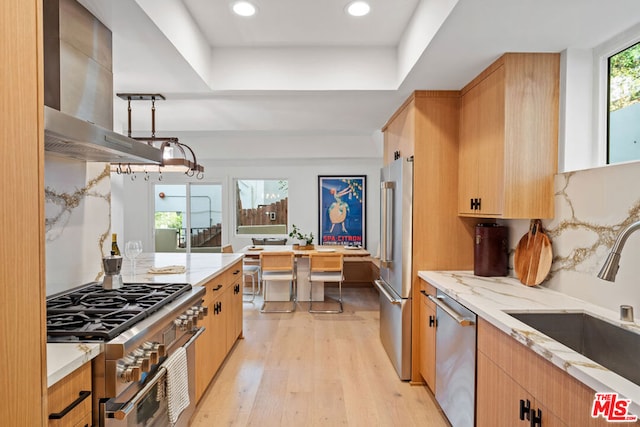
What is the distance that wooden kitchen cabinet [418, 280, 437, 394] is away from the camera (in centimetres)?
250

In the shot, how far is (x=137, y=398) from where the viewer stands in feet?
4.57

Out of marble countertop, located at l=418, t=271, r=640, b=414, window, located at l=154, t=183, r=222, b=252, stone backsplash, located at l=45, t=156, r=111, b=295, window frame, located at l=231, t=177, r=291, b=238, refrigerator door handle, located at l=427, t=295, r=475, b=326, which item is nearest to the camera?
marble countertop, located at l=418, t=271, r=640, b=414

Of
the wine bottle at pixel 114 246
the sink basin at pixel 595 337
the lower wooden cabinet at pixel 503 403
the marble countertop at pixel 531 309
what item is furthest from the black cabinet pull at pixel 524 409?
the wine bottle at pixel 114 246

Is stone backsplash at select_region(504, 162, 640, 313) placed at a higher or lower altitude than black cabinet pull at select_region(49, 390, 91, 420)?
higher

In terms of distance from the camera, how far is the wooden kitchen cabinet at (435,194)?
2.76 m

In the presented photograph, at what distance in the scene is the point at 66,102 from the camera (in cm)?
163

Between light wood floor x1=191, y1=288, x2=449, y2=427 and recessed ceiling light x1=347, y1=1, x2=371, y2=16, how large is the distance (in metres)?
2.70

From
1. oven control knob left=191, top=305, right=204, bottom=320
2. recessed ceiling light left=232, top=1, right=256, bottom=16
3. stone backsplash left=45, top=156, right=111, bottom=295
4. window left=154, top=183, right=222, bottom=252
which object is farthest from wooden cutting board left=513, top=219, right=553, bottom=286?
window left=154, top=183, right=222, bottom=252

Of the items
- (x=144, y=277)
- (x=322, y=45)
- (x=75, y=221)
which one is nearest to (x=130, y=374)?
(x=75, y=221)

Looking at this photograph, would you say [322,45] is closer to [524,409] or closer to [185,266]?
[185,266]

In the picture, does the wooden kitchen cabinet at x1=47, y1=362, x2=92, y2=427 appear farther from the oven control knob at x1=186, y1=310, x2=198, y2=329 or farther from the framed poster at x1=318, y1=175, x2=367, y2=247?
the framed poster at x1=318, y1=175, x2=367, y2=247

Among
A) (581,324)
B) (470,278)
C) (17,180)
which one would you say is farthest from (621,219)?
(17,180)

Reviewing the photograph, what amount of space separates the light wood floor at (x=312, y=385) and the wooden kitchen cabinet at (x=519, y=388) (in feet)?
2.57

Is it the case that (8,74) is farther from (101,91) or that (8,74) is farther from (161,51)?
(161,51)
